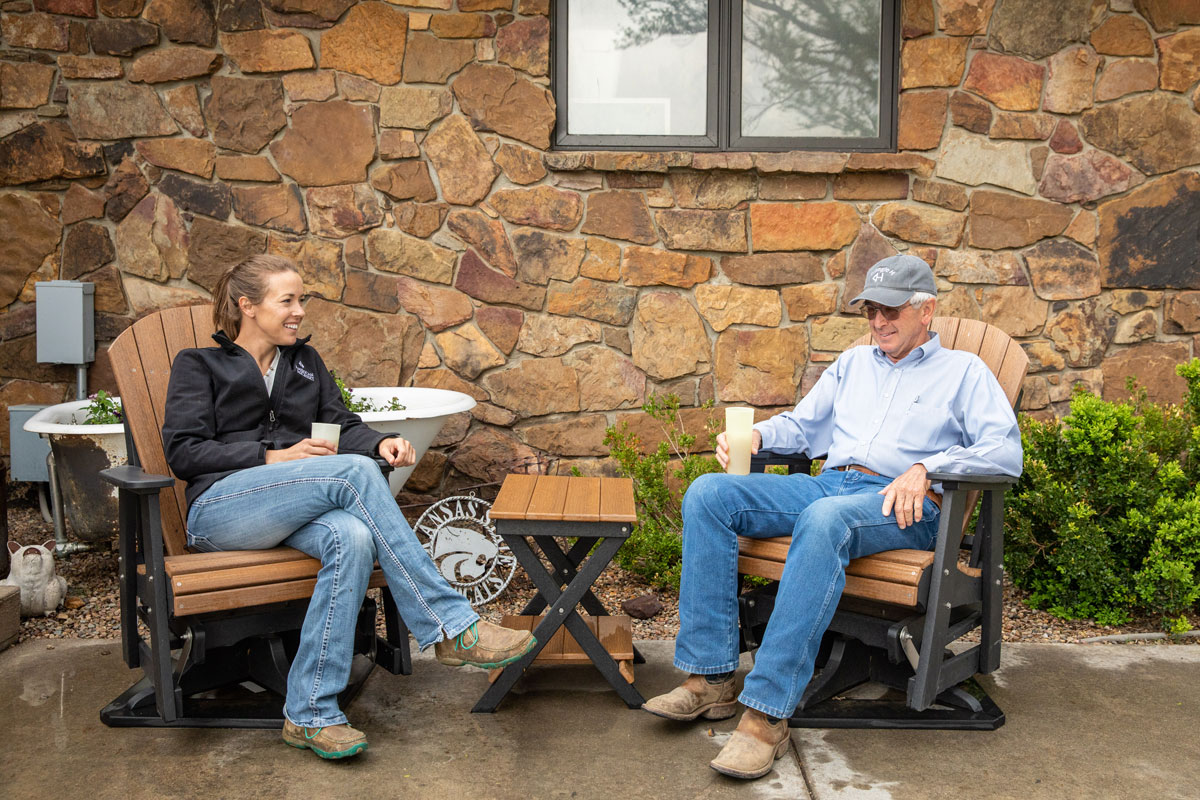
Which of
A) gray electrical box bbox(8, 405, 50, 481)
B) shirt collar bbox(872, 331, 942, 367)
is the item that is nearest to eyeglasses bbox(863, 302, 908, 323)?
shirt collar bbox(872, 331, 942, 367)

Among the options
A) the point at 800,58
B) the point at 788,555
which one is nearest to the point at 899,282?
the point at 788,555

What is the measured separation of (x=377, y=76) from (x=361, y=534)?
247 centimetres

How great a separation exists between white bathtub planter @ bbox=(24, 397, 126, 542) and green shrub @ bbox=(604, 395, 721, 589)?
1.79m

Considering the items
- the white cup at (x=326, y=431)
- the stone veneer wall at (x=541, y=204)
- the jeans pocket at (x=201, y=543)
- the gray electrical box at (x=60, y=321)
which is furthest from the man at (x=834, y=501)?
the gray electrical box at (x=60, y=321)

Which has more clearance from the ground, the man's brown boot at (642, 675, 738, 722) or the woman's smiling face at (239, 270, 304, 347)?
the woman's smiling face at (239, 270, 304, 347)

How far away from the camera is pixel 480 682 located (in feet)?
9.53

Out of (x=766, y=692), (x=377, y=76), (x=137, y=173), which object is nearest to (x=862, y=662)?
(x=766, y=692)

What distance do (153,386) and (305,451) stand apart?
527 mm

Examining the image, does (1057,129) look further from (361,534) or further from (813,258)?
(361,534)

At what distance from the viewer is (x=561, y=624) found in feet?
8.76

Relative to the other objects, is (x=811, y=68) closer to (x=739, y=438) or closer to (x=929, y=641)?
(x=739, y=438)

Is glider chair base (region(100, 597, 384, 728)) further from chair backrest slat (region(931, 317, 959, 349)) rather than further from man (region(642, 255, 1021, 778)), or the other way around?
chair backrest slat (region(931, 317, 959, 349))

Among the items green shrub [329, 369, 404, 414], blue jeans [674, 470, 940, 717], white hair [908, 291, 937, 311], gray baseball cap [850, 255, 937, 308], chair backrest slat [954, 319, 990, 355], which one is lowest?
blue jeans [674, 470, 940, 717]

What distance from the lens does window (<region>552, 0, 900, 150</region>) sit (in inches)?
171
